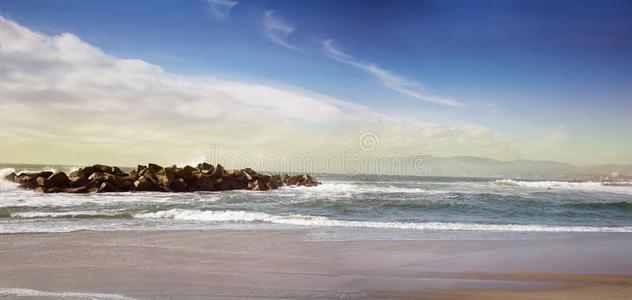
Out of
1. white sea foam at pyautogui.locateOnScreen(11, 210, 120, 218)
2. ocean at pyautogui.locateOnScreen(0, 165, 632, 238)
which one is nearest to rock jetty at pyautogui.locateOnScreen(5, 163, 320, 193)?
ocean at pyautogui.locateOnScreen(0, 165, 632, 238)

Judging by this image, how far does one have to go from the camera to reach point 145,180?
25438 millimetres

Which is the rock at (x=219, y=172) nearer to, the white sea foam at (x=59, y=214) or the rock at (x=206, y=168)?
the rock at (x=206, y=168)

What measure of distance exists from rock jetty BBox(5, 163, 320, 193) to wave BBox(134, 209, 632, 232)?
→ 1050 centimetres

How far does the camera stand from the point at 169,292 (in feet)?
19.0

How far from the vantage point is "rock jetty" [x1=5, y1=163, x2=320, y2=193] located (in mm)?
23875

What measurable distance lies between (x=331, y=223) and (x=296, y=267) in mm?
6488

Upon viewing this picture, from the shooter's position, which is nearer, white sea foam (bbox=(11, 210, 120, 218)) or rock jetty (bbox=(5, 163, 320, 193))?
white sea foam (bbox=(11, 210, 120, 218))

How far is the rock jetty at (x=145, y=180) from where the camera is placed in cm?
2388

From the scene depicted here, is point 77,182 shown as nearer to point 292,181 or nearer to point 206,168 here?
point 206,168

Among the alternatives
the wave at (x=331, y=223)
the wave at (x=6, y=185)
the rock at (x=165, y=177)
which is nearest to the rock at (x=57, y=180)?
the wave at (x=6, y=185)

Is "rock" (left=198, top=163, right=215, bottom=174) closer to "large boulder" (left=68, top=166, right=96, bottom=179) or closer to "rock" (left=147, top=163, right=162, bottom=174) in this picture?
"rock" (left=147, top=163, right=162, bottom=174)

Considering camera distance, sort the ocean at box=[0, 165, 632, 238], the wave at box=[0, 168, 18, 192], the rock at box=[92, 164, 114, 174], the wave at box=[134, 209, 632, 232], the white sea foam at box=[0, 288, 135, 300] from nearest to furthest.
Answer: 1. the white sea foam at box=[0, 288, 135, 300]
2. the ocean at box=[0, 165, 632, 238]
3. the wave at box=[134, 209, 632, 232]
4. the wave at box=[0, 168, 18, 192]
5. the rock at box=[92, 164, 114, 174]

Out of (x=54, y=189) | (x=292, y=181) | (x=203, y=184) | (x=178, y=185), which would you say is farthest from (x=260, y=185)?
(x=54, y=189)

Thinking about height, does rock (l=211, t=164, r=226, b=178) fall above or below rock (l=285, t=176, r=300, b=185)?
above
